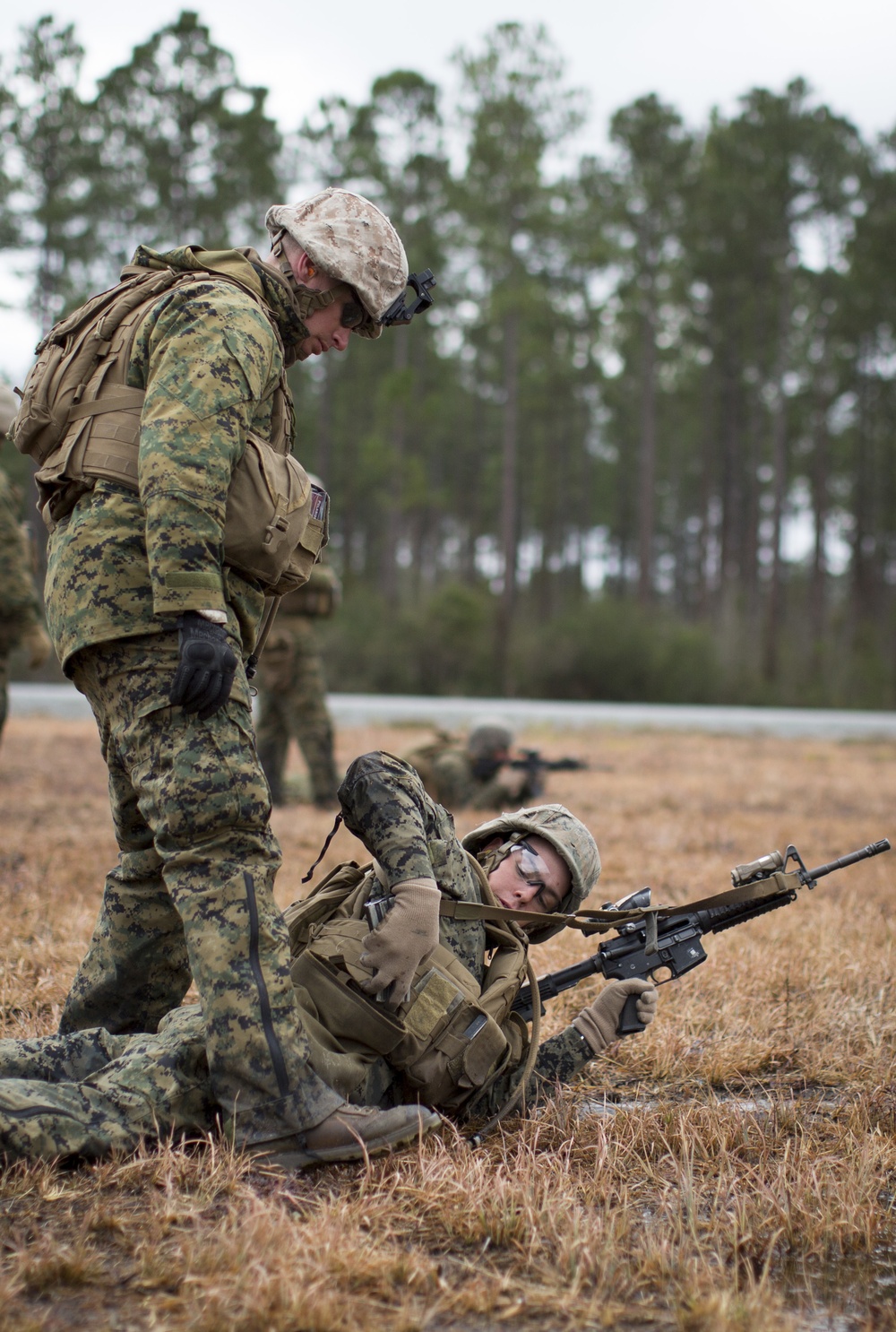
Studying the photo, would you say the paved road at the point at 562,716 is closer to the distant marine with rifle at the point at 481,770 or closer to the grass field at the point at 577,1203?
the distant marine with rifle at the point at 481,770

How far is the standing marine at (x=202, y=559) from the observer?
2.33 meters

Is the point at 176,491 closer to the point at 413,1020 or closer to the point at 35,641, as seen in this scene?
the point at 413,1020

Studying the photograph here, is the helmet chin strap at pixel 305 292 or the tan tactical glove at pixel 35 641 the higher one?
the helmet chin strap at pixel 305 292

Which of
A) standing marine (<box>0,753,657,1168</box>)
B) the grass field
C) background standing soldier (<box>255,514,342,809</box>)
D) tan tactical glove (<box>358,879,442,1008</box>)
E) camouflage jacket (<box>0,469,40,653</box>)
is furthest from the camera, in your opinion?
background standing soldier (<box>255,514,342,809</box>)

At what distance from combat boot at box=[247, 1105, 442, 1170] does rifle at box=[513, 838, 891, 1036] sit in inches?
25.9

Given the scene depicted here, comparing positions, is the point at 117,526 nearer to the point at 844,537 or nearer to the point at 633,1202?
the point at 633,1202

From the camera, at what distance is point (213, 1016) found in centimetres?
234

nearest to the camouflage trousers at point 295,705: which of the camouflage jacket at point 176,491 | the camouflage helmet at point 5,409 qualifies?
the camouflage helmet at point 5,409

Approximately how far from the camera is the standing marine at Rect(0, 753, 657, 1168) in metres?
2.40

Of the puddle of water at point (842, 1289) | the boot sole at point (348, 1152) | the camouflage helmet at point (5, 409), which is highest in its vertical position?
the camouflage helmet at point (5, 409)

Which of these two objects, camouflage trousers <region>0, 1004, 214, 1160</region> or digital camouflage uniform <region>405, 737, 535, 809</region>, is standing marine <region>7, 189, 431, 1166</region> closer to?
camouflage trousers <region>0, 1004, 214, 1160</region>

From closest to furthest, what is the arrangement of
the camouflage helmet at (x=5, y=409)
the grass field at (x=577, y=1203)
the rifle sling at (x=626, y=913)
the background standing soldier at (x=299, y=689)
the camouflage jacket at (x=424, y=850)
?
1. the grass field at (x=577, y=1203)
2. the camouflage jacket at (x=424, y=850)
3. the rifle sling at (x=626, y=913)
4. the camouflage helmet at (x=5, y=409)
5. the background standing soldier at (x=299, y=689)

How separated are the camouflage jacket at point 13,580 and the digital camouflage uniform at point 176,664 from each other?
12.9 feet

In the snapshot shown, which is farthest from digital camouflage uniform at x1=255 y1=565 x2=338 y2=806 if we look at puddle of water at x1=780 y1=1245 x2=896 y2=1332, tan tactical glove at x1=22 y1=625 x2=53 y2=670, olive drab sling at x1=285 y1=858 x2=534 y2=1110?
puddle of water at x1=780 y1=1245 x2=896 y2=1332
